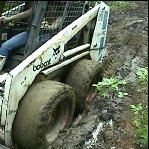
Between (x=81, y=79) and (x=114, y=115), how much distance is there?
1.95 ft

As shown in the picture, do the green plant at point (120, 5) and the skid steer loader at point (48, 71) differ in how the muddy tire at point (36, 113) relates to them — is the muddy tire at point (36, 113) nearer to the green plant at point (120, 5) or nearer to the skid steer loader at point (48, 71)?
the skid steer loader at point (48, 71)

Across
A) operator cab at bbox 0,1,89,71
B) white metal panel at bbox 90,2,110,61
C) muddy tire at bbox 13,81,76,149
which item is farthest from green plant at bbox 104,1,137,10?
muddy tire at bbox 13,81,76,149

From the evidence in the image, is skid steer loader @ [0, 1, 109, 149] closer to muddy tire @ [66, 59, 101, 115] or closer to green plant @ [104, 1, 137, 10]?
muddy tire @ [66, 59, 101, 115]

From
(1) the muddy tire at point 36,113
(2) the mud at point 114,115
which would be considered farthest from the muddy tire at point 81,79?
(1) the muddy tire at point 36,113

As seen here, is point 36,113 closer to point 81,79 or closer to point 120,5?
point 81,79

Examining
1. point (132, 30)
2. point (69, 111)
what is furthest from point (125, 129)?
point (132, 30)

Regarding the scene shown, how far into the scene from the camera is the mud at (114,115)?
381 centimetres

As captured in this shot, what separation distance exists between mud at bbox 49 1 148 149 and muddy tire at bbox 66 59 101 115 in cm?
20

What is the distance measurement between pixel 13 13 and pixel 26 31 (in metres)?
0.60

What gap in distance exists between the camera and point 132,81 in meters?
5.59

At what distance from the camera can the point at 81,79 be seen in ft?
14.4

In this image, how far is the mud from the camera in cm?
381

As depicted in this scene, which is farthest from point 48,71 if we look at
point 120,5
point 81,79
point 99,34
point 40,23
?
point 120,5

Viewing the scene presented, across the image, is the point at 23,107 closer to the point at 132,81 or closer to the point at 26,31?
the point at 26,31
